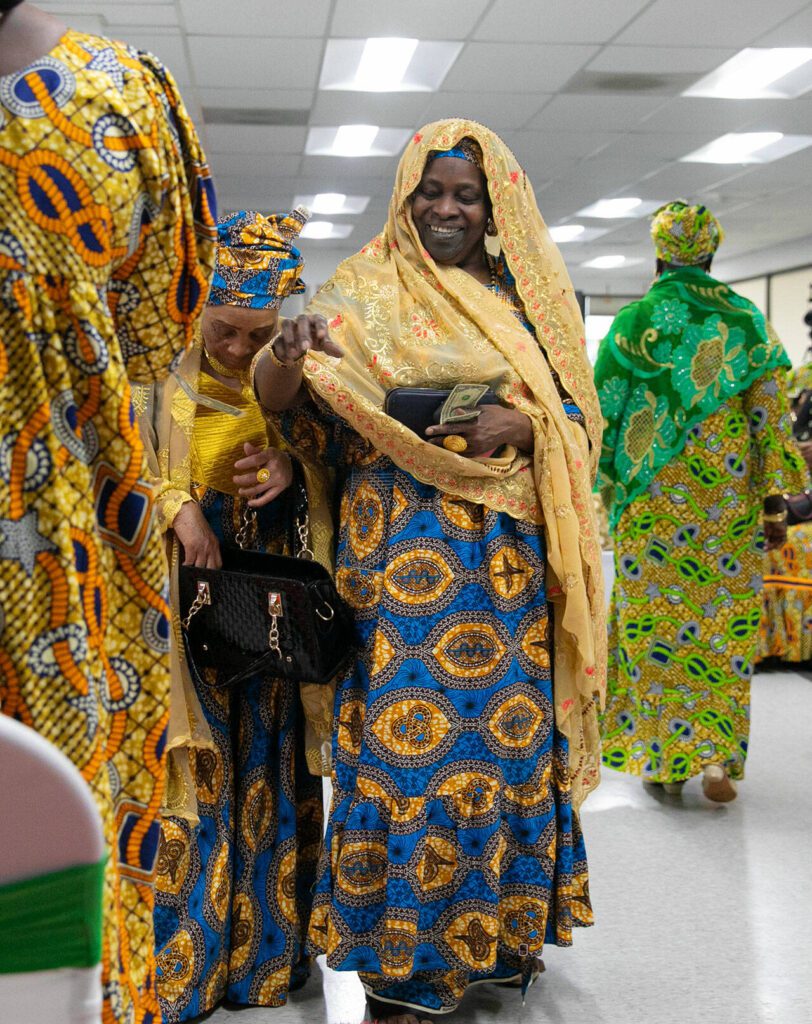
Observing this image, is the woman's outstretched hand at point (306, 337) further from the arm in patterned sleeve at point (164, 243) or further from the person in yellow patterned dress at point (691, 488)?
the person in yellow patterned dress at point (691, 488)

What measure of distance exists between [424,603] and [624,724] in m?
1.99

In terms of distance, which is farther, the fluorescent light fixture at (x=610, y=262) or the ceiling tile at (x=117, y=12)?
the fluorescent light fixture at (x=610, y=262)

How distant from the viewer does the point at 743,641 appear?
3787mm

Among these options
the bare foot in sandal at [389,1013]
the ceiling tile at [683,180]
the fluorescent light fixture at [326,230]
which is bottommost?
the bare foot in sandal at [389,1013]

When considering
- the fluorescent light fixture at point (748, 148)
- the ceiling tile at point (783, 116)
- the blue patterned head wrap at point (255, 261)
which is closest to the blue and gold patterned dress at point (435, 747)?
the blue patterned head wrap at point (255, 261)

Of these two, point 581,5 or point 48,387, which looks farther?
point 581,5

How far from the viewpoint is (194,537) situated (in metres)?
2.14

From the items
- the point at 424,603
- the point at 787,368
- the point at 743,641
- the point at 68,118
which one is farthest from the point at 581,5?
the point at 68,118

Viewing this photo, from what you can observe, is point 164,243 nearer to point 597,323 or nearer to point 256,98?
point 256,98

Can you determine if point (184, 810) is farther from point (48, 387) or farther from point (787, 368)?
point (787, 368)

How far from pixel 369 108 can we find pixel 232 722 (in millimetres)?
6610

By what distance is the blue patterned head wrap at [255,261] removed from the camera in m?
2.13

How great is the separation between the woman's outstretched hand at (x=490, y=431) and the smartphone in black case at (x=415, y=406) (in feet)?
0.10

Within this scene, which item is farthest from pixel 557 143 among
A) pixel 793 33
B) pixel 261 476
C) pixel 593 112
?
pixel 261 476
